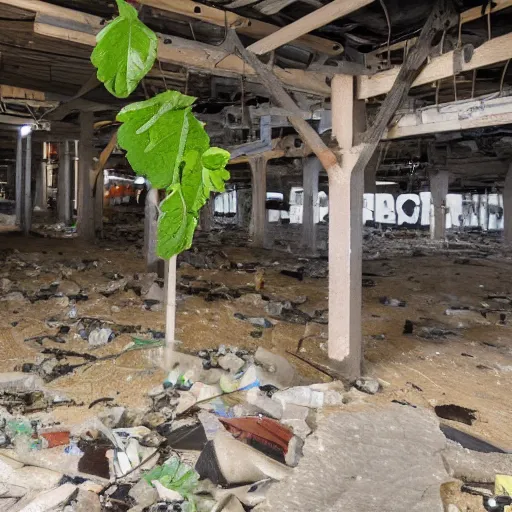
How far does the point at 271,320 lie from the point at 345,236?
218 centimetres

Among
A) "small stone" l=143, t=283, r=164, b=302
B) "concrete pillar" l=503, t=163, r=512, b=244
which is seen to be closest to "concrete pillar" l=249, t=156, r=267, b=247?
"small stone" l=143, t=283, r=164, b=302

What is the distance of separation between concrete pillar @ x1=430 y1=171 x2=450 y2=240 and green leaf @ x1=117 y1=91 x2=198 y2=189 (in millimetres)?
15871

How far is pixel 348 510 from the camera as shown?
8.50ft

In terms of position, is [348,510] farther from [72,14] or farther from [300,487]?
[72,14]

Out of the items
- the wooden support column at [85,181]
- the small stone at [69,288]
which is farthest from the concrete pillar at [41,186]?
the small stone at [69,288]

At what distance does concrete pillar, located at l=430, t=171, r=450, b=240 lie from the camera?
16625mm

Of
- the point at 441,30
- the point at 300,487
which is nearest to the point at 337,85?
the point at 441,30

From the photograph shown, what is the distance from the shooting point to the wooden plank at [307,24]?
131 inches

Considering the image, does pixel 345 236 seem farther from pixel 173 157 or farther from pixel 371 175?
pixel 371 175

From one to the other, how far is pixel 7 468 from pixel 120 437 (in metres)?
0.69

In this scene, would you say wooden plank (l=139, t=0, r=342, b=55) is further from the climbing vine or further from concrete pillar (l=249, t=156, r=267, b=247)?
concrete pillar (l=249, t=156, r=267, b=247)

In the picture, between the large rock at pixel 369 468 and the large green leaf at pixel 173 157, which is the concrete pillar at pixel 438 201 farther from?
the large green leaf at pixel 173 157

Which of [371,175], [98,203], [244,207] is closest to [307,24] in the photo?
[98,203]

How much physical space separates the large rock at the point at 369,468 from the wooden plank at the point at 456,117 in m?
2.48
